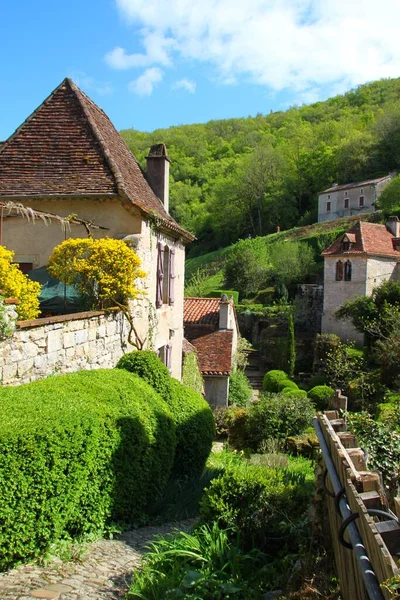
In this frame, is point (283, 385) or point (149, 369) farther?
point (283, 385)

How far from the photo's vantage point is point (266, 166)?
76438 millimetres

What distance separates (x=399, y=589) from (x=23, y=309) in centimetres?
654

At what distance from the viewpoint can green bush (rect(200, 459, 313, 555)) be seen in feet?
16.1

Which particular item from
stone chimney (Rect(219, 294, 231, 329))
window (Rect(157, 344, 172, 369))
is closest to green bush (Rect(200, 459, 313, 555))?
window (Rect(157, 344, 172, 369))

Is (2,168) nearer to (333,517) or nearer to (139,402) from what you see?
(139,402)

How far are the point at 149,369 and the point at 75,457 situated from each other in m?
3.34

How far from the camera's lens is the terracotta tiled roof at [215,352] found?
22.4 metres

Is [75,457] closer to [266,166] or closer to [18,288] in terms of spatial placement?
[18,288]

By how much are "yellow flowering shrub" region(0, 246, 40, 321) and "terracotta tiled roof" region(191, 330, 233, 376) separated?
587 inches

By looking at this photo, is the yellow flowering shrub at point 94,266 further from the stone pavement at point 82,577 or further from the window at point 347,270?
the window at point 347,270

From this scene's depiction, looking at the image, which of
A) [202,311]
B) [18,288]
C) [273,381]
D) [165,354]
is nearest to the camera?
[18,288]

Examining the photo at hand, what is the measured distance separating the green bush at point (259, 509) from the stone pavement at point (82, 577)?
929mm

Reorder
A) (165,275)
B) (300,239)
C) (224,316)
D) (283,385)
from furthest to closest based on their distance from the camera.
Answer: (300,239)
(283,385)
(224,316)
(165,275)

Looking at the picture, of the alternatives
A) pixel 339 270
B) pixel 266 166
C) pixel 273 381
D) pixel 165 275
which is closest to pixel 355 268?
pixel 339 270
